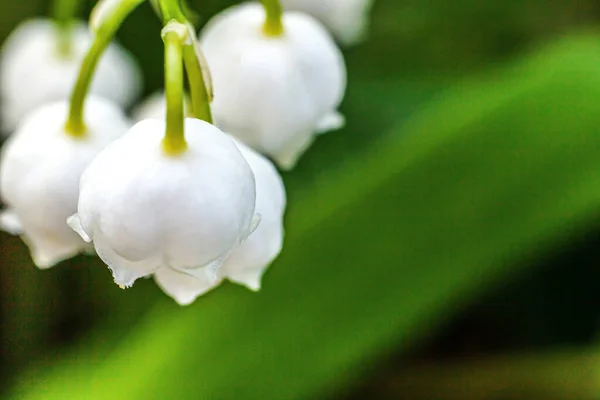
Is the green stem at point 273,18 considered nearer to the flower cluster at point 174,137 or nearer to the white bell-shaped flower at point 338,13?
the flower cluster at point 174,137

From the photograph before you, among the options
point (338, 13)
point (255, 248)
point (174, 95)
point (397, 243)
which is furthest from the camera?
point (397, 243)

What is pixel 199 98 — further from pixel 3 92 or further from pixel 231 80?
pixel 3 92

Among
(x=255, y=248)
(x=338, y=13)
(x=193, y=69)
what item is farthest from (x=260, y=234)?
(x=338, y=13)


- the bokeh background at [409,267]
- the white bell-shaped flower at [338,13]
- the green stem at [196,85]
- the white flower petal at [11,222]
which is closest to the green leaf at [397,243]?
the bokeh background at [409,267]

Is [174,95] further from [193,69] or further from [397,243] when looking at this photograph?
[397,243]

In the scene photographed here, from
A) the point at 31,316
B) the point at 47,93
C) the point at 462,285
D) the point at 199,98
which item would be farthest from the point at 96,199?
the point at 31,316
